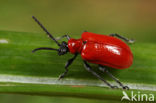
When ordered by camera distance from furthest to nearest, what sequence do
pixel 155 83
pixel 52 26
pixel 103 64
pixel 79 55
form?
pixel 52 26 → pixel 79 55 → pixel 103 64 → pixel 155 83


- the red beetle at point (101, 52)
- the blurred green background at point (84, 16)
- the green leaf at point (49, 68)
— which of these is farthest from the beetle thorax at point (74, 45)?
the blurred green background at point (84, 16)

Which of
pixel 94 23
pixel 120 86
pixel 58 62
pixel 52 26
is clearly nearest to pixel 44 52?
pixel 58 62

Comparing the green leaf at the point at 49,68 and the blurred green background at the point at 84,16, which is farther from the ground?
the blurred green background at the point at 84,16

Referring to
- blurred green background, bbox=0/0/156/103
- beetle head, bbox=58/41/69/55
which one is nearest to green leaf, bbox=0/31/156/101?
beetle head, bbox=58/41/69/55

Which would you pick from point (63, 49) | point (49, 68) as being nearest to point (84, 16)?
point (63, 49)

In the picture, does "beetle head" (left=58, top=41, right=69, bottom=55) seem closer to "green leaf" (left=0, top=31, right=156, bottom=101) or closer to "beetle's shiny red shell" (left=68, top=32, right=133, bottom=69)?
"green leaf" (left=0, top=31, right=156, bottom=101)

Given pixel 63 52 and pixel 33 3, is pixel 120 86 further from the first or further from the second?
pixel 33 3

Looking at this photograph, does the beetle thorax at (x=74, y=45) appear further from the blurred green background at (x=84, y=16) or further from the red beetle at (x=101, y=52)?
the blurred green background at (x=84, y=16)
